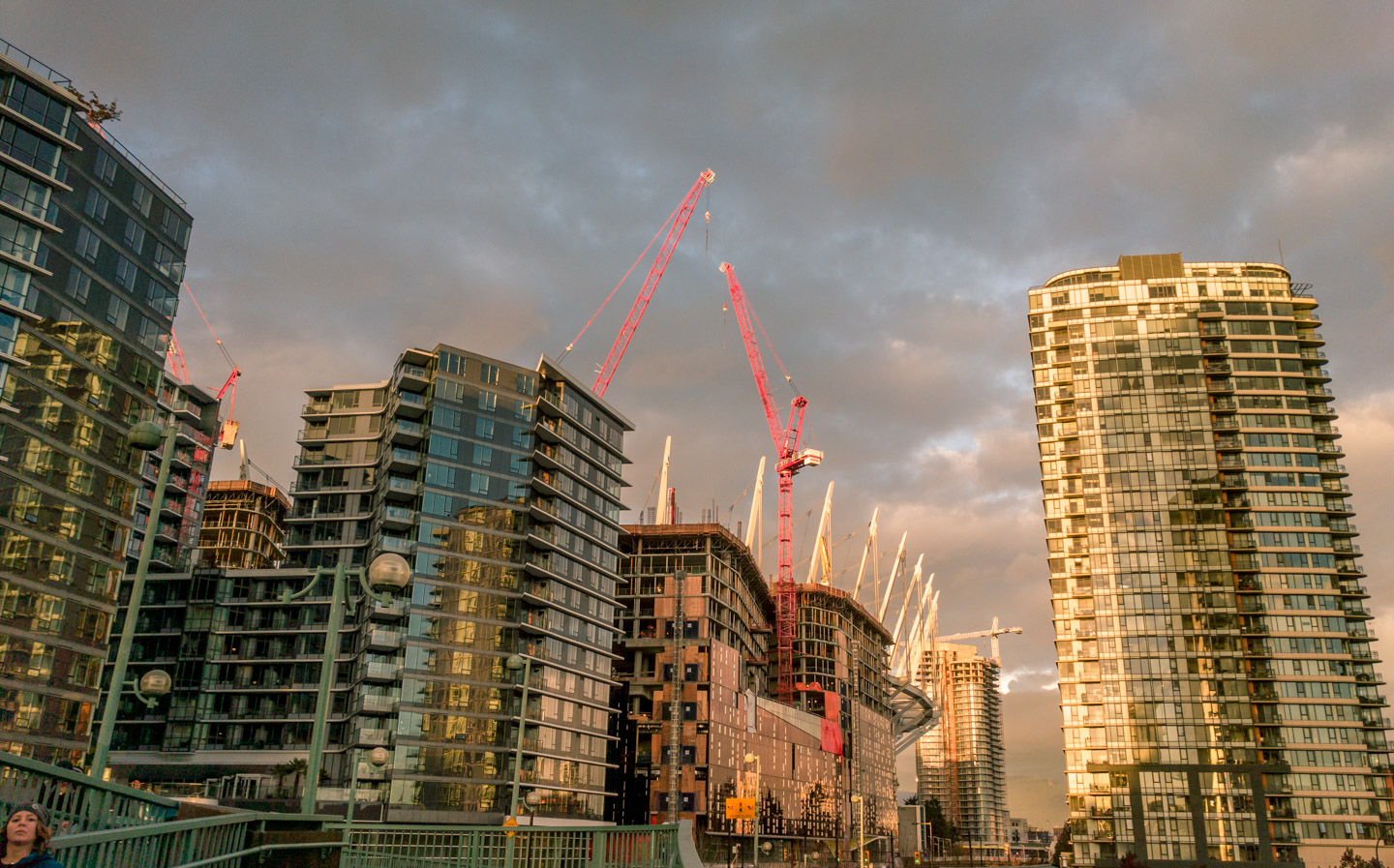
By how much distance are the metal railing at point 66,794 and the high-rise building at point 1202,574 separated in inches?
5189

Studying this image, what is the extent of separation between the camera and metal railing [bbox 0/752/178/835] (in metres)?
13.2

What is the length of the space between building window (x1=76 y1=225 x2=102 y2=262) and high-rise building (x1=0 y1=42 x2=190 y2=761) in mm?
128

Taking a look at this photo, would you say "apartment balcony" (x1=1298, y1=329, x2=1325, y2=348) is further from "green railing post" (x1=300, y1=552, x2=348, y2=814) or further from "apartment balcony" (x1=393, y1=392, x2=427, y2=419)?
"green railing post" (x1=300, y1=552, x2=348, y2=814)

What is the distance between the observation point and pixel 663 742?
142125 millimetres

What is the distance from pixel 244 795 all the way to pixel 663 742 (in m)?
54.6

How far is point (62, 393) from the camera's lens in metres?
81.8

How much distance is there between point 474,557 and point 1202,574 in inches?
3603

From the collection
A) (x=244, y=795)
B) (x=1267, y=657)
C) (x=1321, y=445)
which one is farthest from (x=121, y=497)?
(x=1321, y=445)

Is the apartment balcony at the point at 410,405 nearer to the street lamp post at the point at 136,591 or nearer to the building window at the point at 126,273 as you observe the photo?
the building window at the point at 126,273

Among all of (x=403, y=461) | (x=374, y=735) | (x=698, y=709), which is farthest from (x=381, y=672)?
(x=698, y=709)

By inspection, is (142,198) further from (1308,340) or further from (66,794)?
(1308,340)

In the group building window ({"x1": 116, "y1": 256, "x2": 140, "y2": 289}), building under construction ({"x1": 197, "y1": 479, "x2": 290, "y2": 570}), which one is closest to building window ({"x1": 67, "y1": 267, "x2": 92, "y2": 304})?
building window ({"x1": 116, "y1": 256, "x2": 140, "y2": 289})

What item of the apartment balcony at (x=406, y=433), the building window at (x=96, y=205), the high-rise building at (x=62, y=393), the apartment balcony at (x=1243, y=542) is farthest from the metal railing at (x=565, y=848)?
the apartment balcony at (x=1243, y=542)

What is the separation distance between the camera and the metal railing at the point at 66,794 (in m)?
13.2
